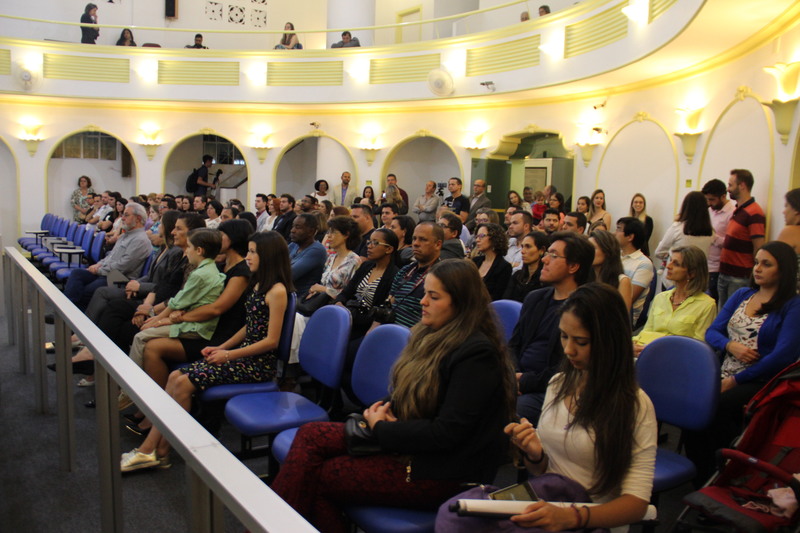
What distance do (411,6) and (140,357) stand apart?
11.8 m

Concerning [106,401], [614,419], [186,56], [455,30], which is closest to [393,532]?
[614,419]

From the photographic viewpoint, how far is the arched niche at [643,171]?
7448mm

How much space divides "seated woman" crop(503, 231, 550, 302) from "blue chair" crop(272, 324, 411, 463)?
132 centimetres

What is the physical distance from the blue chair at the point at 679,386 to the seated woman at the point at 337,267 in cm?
225

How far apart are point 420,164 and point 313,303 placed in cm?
A: 852

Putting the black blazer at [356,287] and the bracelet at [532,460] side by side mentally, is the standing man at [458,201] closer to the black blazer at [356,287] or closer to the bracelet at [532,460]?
the black blazer at [356,287]

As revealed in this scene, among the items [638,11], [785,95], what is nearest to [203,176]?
[638,11]

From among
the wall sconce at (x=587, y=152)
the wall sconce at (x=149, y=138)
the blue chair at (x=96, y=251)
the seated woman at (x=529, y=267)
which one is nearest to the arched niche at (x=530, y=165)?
the wall sconce at (x=587, y=152)

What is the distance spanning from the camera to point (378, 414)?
81.4 inches

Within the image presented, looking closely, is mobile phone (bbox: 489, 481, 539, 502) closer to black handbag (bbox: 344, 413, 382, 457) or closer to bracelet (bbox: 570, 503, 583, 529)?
bracelet (bbox: 570, 503, 583, 529)

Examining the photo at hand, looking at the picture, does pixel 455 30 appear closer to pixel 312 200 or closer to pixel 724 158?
pixel 312 200

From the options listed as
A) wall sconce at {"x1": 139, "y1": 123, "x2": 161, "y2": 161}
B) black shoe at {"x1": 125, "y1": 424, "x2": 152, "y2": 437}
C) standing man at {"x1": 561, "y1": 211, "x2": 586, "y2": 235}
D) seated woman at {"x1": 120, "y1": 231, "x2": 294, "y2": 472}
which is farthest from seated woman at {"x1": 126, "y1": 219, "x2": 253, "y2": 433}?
wall sconce at {"x1": 139, "y1": 123, "x2": 161, "y2": 161}

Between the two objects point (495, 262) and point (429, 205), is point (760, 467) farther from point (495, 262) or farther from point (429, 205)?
point (429, 205)

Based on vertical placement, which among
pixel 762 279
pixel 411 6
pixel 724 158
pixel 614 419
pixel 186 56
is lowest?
pixel 614 419
